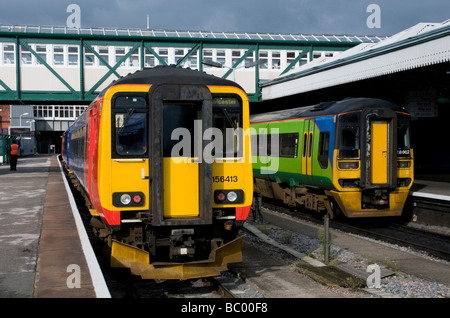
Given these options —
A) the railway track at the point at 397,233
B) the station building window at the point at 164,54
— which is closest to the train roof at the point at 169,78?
the railway track at the point at 397,233

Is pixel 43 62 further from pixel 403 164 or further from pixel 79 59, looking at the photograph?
pixel 403 164

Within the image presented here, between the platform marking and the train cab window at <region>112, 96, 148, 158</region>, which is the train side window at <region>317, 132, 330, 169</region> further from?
the train cab window at <region>112, 96, 148, 158</region>

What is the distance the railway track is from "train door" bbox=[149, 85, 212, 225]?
18.7 ft

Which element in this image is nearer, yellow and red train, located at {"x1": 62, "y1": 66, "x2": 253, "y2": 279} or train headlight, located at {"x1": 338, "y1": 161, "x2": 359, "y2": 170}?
yellow and red train, located at {"x1": 62, "y1": 66, "x2": 253, "y2": 279}

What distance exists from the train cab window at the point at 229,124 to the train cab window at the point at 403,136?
709 cm

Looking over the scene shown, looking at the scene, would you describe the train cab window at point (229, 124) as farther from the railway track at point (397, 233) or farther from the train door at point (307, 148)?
the train door at point (307, 148)

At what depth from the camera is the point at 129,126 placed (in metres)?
7.66

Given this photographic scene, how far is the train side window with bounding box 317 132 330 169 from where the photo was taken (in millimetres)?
13914

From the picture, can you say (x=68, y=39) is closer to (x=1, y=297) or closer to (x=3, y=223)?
(x=3, y=223)

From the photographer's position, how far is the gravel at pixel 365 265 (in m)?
8.18

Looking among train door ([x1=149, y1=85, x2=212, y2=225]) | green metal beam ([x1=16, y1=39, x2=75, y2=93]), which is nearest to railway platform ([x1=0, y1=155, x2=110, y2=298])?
train door ([x1=149, y1=85, x2=212, y2=225])

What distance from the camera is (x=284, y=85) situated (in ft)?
79.7

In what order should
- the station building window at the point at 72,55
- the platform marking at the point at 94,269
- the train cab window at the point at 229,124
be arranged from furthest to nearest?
the station building window at the point at 72,55, the train cab window at the point at 229,124, the platform marking at the point at 94,269
